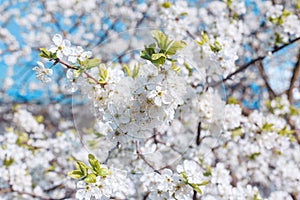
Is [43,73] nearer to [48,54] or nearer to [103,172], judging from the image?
[48,54]

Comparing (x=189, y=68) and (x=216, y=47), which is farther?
(x=189, y=68)

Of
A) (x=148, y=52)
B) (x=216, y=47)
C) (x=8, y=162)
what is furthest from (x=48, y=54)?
(x=8, y=162)

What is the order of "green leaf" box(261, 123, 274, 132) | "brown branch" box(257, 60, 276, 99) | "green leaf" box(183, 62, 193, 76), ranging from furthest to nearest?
1. "brown branch" box(257, 60, 276, 99)
2. "green leaf" box(261, 123, 274, 132)
3. "green leaf" box(183, 62, 193, 76)

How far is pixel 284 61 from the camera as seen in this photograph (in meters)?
6.24

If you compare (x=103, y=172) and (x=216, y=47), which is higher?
(x=216, y=47)

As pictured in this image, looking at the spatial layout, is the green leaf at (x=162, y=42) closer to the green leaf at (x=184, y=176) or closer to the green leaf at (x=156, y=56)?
the green leaf at (x=156, y=56)

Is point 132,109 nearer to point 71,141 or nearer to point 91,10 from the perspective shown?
point 71,141

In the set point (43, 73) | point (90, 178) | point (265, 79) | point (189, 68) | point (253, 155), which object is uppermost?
point (265, 79)

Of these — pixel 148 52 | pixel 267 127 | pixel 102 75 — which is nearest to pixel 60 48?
pixel 102 75

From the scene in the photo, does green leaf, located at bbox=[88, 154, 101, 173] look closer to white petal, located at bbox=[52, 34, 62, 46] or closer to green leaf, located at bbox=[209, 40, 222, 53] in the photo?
white petal, located at bbox=[52, 34, 62, 46]

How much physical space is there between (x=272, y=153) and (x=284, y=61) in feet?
9.62

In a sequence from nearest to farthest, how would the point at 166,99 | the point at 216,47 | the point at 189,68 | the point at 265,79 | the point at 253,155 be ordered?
the point at 166,99
the point at 216,47
the point at 189,68
the point at 253,155
the point at 265,79

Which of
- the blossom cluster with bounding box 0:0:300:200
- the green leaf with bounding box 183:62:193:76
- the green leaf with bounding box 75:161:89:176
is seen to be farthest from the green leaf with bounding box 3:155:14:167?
the green leaf with bounding box 75:161:89:176

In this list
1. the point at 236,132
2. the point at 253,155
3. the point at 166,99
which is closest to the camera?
the point at 166,99
